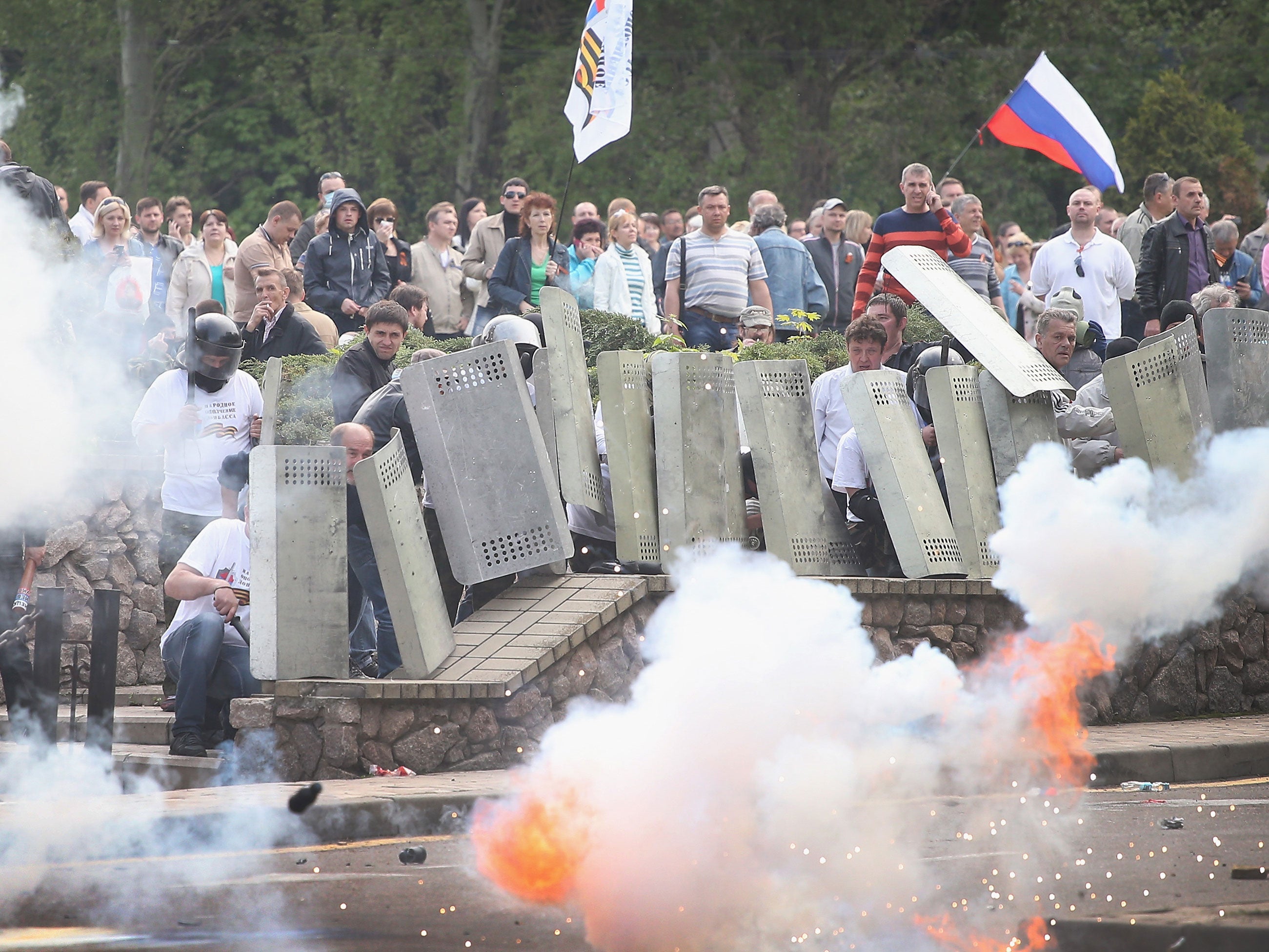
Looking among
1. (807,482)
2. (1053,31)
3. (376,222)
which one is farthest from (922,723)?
(1053,31)

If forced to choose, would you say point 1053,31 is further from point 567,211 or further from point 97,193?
point 97,193

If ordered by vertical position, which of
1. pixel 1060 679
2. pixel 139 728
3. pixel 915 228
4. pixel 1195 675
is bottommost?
pixel 1060 679

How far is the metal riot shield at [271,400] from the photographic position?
32.2 feet

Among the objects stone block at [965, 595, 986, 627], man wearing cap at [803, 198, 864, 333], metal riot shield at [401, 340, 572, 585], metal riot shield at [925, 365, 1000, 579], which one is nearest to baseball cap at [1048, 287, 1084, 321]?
metal riot shield at [925, 365, 1000, 579]

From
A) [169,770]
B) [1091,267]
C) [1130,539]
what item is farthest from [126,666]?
[1091,267]

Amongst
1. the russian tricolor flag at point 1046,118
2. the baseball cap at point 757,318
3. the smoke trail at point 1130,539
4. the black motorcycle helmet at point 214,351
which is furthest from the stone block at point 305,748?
the russian tricolor flag at point 1046,118

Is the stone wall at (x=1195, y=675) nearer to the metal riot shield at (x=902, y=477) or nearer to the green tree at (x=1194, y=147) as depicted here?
the metal riot shield at (x=902, y=477)

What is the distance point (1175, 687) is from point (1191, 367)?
6.44ft

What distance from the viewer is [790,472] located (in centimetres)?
984

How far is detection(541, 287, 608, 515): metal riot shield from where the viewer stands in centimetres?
965

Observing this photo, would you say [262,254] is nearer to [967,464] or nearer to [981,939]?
[967,464]

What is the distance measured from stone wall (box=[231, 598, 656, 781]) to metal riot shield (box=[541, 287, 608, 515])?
1.13m

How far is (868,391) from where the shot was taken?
32.5ft

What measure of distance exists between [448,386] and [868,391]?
254 centimetres
